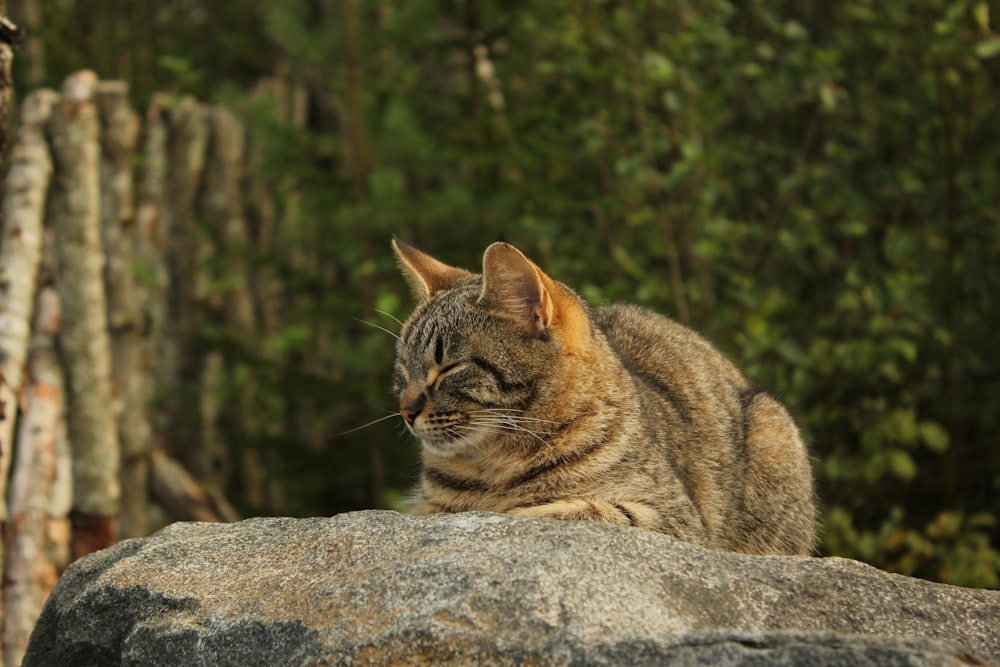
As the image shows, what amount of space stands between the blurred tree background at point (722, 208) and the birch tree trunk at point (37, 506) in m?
1.97

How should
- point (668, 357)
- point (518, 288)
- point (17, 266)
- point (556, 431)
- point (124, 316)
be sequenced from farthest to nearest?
1. point (124, 316)
2. point (17, 266)
3. point (668, 357)
4. point (518, 288)
5. point (556, 431)

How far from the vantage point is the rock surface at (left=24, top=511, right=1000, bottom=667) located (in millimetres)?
2680

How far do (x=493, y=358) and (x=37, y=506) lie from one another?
291 cm

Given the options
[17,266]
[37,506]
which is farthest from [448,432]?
[37,506]

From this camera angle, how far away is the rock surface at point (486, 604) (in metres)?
2.68

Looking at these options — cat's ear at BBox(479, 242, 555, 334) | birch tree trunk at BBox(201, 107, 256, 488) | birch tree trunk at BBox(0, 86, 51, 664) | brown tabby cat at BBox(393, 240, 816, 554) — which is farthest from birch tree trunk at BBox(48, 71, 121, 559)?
birch tree trunk at BBox(201, 107, 256, 488)

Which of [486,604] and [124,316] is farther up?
[486,604]

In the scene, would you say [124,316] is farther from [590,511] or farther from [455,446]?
[590,511]

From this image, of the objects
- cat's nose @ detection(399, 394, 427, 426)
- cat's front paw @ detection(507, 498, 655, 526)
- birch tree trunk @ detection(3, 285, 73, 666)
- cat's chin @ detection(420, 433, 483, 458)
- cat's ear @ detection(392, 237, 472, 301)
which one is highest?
cat's ear @ detection(392, 237, 472, 301)

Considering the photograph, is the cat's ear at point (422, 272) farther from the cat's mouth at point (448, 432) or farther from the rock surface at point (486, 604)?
the rock surface at point (486, 604)

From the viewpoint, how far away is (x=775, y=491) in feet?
15.3

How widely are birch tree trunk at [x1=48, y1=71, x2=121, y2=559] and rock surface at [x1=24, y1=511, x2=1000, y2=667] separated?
3144 millimetres

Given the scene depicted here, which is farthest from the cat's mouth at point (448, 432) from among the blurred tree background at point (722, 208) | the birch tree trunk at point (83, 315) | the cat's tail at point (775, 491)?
the birch tree trunk at point (83, 315)

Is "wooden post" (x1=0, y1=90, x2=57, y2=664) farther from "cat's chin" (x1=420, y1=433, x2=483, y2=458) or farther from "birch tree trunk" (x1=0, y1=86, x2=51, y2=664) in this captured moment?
"cat's chin" (x1=420, y1=433, x2=483, y2=458)
